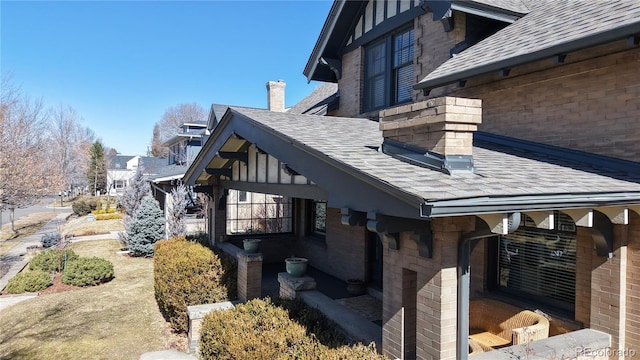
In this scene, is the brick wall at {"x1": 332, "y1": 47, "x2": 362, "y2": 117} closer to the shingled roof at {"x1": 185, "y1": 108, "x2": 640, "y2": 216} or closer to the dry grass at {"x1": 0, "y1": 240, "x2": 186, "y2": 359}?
the shingled roof at {"x1": 185, "y1": 108, "x2": 640, "y2": 216}

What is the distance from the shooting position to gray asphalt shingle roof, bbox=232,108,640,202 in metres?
3.70

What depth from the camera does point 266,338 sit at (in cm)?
565

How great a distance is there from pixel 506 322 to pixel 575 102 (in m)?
3.49

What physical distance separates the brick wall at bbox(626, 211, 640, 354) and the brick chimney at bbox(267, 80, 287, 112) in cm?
1778

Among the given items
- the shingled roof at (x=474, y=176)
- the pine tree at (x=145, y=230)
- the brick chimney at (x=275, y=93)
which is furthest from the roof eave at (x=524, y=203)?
the brick chimney at (x=275, y=93)

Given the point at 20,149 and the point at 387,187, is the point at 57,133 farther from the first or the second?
the point at 387,187

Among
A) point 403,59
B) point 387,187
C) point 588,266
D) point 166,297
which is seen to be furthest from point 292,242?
point 387,187

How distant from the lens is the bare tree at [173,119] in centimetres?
7512

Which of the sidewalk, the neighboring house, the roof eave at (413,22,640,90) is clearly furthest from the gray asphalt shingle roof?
the neighboring house

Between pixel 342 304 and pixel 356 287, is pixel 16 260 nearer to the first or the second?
pixel 356 287

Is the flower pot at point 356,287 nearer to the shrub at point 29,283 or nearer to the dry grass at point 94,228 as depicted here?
the shrub at point 29,283

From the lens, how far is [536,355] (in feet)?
14.1

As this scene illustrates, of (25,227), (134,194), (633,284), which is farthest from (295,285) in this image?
(25,227)

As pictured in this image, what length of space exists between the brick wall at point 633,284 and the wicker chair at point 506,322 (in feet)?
Answer: 3.09
